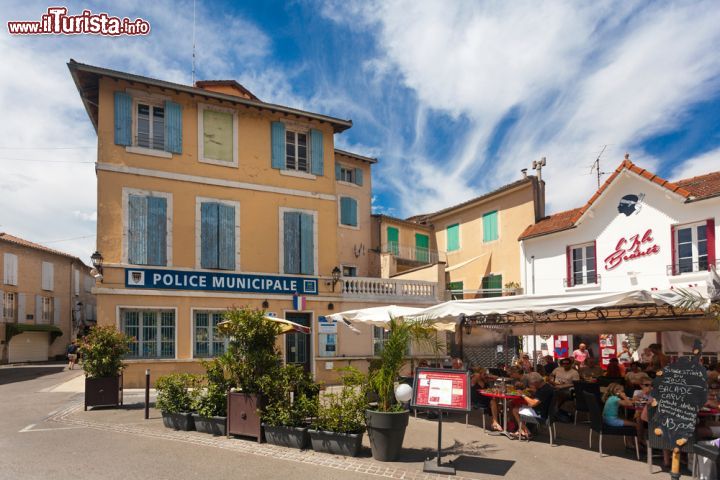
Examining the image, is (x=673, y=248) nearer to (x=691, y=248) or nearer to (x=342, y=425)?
(x=691, y=248)

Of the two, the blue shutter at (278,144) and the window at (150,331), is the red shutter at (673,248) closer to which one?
the blue shutter at (278,144)

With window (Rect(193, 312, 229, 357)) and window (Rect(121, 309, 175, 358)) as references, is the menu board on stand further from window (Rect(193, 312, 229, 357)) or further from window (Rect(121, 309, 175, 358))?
window (Rect(121, 309, 175, 358))

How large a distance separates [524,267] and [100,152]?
15357mm

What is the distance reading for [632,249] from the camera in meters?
16.2

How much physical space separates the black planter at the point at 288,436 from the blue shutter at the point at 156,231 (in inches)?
341

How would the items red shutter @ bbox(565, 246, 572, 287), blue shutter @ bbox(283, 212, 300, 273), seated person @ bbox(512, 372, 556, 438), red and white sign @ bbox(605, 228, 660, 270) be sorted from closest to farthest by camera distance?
seated person @ bbox(512, 372, 556, 438) → red and white sign @ bbox(605, 228, 660, 270) → blue shutter @ bbox(283, 212, 300, 273) → red shutter @ bbox(565, 246, 572, 287)

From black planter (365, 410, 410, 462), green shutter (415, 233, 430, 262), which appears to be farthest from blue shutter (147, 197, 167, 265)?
green shutter (415, 233, 430, 262)

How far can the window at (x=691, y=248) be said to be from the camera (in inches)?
561

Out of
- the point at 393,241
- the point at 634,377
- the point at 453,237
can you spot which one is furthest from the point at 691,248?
the point at 393,241

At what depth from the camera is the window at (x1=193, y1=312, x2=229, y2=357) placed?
48.8 ft

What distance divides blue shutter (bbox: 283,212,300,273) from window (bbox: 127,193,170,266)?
3.63 meters

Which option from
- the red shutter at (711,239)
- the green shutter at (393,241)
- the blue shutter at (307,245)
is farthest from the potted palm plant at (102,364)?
the red shutter at (711,239)

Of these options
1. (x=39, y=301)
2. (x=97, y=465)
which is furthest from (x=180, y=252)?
(x=39, y=301)

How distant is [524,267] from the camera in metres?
20.1
